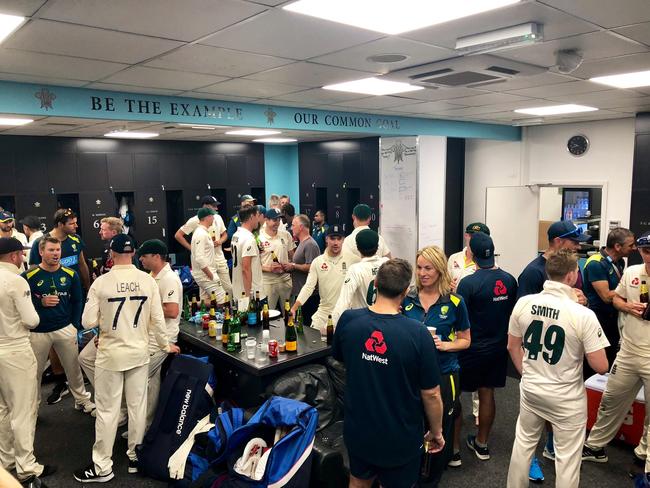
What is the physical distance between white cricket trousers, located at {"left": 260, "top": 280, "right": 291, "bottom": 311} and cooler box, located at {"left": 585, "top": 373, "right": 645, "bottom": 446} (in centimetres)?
311

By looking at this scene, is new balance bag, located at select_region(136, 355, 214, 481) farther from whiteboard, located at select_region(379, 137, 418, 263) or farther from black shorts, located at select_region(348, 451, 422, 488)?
whiteboard, located at select_region(379, 137, 418, 263)

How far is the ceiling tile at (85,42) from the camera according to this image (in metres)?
2.45

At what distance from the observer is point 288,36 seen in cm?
267

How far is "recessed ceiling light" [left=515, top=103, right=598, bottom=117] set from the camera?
230 inches

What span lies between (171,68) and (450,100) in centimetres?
296

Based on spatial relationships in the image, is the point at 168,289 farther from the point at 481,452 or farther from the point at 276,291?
the point at 481,452

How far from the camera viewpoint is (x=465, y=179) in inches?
357

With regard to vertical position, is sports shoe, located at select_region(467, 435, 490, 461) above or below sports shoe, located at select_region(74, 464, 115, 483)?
above

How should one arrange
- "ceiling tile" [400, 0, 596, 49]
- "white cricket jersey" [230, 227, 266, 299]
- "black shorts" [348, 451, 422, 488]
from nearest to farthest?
"black shorts" [348, 451, 422, 488] → "ceiling tile" [400, 0, 596, 49] → "white cricket jersey" [230, 227, 266, 299]

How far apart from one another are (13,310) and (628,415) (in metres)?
4.29

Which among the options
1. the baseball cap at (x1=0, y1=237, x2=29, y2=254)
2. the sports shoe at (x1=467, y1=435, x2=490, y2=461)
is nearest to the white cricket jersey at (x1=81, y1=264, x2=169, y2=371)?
the baseball cap at (x1=0, y1=237, x2=29, y2=254)

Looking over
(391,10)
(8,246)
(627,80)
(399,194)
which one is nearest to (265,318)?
(8,246)

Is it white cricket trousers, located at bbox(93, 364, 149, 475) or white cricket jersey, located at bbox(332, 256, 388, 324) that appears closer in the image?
white cricket trousers, located at bbox(93, 364, 149, 475)

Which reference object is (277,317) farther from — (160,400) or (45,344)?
(45,344)
